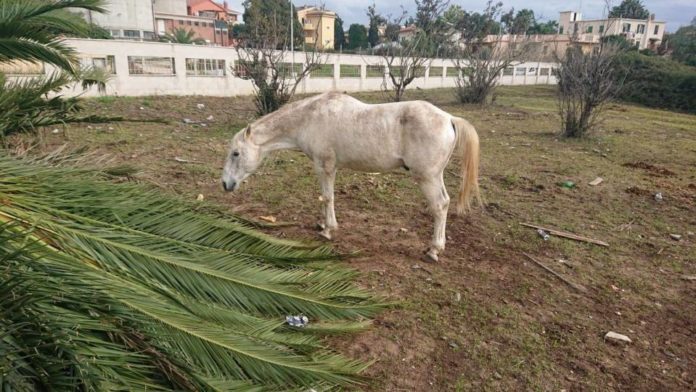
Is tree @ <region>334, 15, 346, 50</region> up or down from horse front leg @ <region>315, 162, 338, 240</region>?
up

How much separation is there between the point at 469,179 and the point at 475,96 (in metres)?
13.7

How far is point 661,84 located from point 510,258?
23107 millimetres

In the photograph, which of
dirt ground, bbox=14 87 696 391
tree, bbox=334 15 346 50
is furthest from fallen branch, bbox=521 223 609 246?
tree, bbox=334 15 346 50

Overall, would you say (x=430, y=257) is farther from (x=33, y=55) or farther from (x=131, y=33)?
(x=131, y=33)

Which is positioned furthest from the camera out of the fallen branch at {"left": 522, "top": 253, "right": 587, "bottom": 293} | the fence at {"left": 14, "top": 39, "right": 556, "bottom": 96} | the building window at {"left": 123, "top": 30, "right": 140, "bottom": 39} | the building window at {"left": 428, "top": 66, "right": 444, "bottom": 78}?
the building window at {"left": 123, "top": 30, "right": 140, "bottom": 39}

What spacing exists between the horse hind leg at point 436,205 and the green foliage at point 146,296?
1450 mm

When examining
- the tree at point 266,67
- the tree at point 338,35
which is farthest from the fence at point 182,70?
the tree at point 338,35

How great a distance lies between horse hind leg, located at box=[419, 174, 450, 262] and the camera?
4.04 meters

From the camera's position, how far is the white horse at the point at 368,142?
3.93 meters

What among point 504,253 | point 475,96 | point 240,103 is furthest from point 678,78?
point 504,253

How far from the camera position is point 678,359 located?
289 cm

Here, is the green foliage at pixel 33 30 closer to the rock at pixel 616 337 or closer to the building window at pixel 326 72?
the rock at pixel 616 337

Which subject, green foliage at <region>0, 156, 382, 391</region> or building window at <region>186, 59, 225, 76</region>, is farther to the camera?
building window at <region>186, 59, 225, 76</region>

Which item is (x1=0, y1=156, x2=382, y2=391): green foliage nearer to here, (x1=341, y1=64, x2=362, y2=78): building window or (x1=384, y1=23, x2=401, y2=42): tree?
(x1=384, y1=23, x2=401, y2=42): tree
